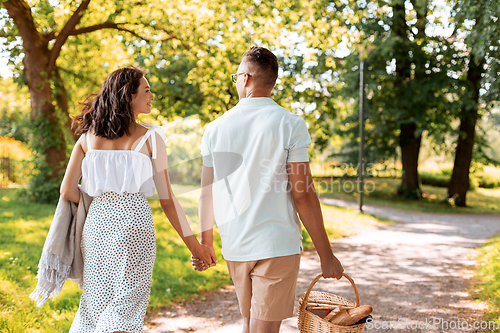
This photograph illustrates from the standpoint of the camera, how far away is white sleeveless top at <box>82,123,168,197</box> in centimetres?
254

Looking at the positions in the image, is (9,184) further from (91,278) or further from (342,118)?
(91,278)

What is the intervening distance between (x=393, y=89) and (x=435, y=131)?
278cm

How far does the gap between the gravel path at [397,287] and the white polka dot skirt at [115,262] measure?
1.80m

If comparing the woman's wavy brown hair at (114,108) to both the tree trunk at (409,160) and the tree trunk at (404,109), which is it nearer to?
the tree trunk at (404,109)

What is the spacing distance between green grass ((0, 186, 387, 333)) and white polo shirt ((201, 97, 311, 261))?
8.57 ft

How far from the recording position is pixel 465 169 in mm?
18297

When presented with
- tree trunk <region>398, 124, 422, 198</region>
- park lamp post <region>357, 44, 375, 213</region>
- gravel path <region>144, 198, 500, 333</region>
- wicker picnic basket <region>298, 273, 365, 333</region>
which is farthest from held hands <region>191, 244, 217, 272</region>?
tree trunk <region>398, 124, 422, 198</region>

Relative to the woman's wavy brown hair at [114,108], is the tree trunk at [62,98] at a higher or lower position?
higher

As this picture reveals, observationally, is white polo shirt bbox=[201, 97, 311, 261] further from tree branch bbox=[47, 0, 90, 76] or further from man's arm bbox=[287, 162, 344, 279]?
tree branch bbox=[47, 0, 90, 76]

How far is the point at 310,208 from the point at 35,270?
4.67 metres

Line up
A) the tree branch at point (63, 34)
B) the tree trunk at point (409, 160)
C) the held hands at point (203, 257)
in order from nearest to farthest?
the held hands at point (203, 257)
the tree branch at point (63, 34)
the tree trunk at point (409, 160)

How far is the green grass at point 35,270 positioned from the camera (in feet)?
13.3

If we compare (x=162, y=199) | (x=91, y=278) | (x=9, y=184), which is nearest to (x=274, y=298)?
(x=162, y=199)

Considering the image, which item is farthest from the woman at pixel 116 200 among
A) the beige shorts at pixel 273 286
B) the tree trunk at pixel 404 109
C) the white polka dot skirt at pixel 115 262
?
the tree trunk at pixel 404 109
